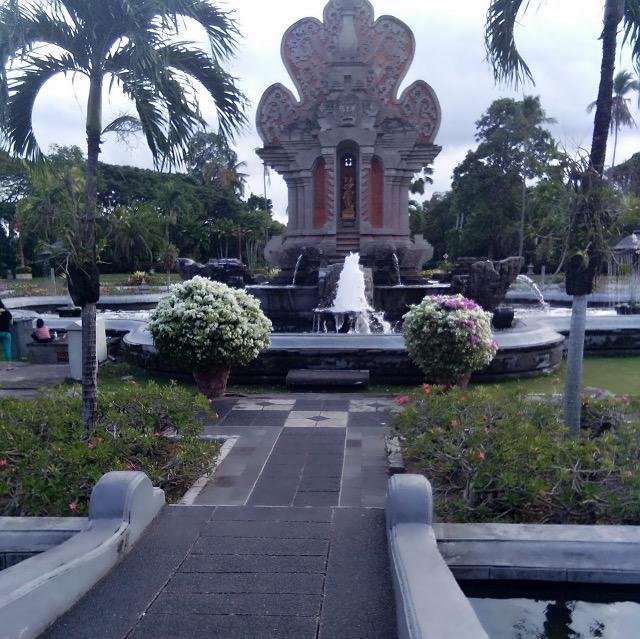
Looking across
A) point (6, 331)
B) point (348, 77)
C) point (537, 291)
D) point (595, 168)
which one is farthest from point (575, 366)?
point (537, 291)

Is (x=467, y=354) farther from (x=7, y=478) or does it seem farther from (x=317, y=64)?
(x=317, y=64)

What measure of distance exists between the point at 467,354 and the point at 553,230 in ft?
9.81

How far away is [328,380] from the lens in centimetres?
910

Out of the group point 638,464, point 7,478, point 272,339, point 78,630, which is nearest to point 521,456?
point 638,464

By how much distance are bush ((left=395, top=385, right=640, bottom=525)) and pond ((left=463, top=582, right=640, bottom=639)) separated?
1.87 feet

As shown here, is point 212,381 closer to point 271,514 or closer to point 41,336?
point 271,514

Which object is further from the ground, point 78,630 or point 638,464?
point 638,464

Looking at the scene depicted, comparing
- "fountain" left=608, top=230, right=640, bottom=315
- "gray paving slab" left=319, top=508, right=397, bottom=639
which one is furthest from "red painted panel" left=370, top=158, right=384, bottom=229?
"gray paving slab" left=319, top=508, right=397, bottom=639

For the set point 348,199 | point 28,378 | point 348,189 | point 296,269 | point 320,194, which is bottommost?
point 28,378

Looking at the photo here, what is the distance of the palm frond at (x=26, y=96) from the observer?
584 centimetres

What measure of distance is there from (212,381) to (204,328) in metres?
0.93

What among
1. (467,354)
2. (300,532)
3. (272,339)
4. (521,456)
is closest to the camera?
(300,532)

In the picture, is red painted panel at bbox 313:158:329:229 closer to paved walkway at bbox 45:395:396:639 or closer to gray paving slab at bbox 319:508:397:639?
paved walkway at bbox 45:395:396:639

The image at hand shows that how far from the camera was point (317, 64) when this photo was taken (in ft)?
59.7
